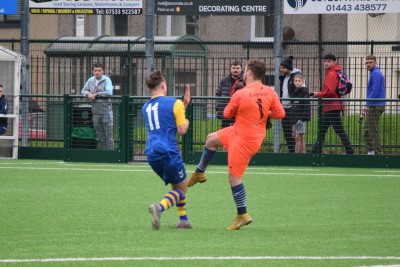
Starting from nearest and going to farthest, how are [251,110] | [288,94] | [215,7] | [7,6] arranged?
[251,110], [288,94], [215,7], [7,6]

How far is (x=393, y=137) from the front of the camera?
1853 centimetres

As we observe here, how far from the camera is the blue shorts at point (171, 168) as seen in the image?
1027cm

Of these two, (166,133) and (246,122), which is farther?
(246,122)

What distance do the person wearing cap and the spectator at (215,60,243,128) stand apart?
834 millimetres

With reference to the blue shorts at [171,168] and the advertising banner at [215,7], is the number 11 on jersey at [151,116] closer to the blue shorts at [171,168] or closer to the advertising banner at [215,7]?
the blue shorts at [171,168]

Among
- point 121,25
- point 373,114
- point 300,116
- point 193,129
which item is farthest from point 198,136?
point 121,25

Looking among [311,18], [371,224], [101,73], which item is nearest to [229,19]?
[311,18]

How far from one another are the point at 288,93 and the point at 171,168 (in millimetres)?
9118

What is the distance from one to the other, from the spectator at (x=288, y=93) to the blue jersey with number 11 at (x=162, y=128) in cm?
839

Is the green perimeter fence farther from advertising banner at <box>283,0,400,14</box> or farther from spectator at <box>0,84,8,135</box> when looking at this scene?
advertising banner at <box>283,0,400,14</box>

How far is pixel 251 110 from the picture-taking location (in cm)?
1043

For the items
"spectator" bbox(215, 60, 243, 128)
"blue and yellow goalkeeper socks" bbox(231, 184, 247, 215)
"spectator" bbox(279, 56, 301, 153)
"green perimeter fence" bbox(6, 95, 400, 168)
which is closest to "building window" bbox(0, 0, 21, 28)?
"green perimeter fence" bbox(6, 95, 400, 168)

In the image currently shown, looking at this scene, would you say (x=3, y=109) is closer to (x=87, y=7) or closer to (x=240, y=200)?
(x=87, y=7)

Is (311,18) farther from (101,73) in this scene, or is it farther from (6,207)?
(6,207)
